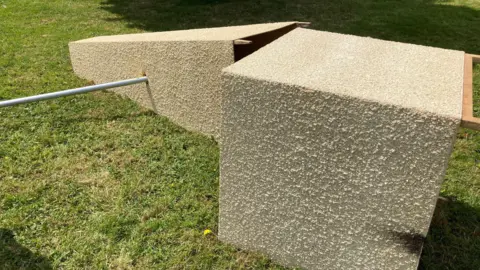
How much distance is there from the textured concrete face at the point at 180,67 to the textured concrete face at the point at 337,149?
92cm

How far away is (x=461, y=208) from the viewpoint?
3000mm

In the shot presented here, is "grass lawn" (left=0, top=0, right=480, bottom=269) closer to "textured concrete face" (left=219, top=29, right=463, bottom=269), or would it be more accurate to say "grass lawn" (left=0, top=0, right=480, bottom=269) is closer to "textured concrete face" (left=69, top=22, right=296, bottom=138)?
"textured concrete face" (left=69, top=22, right=296, bottom=138)

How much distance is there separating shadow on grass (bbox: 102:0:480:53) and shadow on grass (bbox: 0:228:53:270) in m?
5.45

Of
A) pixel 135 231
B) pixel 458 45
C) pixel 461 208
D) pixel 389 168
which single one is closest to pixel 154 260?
pixel 135 231

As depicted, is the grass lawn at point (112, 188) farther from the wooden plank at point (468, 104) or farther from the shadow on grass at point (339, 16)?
the shadow on grass at point (339, 16)

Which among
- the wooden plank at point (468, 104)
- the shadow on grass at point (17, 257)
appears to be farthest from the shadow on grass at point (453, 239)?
the shadow on grass at point (17, 257)

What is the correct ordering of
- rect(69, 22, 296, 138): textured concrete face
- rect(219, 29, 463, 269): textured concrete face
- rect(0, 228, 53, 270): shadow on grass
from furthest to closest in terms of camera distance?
rect(69, 22, 296, 138): textured concrete face
rect(0, 228, 53, 270): shadow on grass
rect(219, 29, 463, 269): textured concrete face

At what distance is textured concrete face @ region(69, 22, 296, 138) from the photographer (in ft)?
11.2

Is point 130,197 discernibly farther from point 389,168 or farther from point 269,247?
point 389,168

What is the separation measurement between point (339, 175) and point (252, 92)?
0.58 meters

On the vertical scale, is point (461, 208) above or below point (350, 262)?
below

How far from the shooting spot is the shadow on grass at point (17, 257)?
8.08 ft

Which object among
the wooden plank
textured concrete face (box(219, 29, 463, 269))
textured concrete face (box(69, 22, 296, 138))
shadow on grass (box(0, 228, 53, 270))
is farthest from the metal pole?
the wooden plank

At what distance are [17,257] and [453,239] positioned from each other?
273 cm
